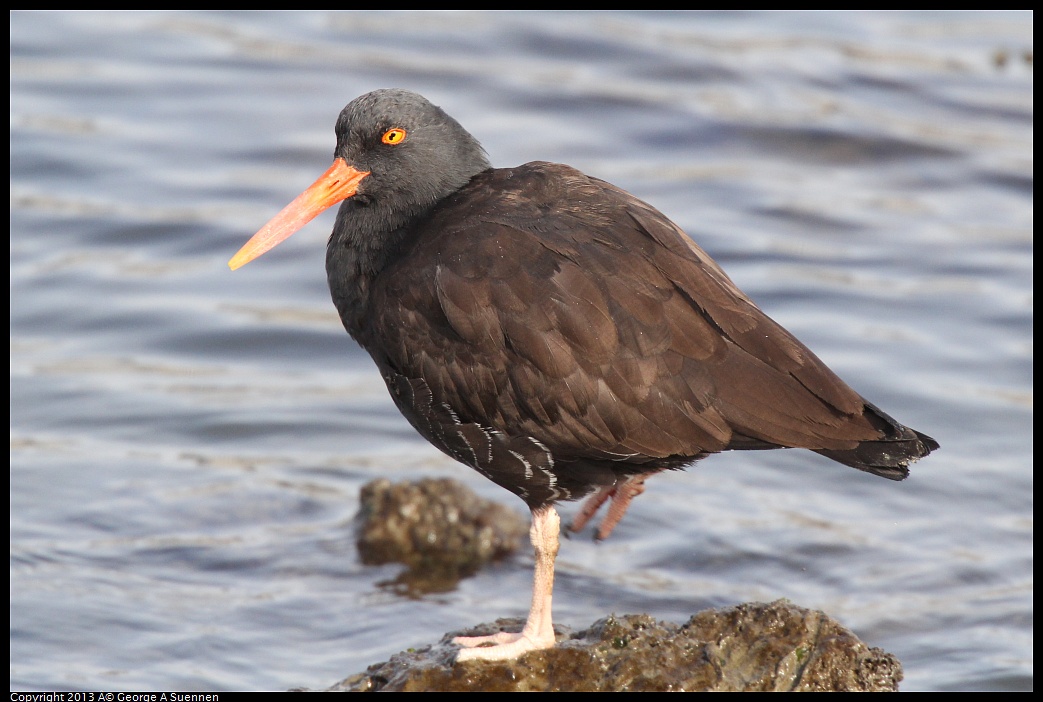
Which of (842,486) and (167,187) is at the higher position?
(167,187)

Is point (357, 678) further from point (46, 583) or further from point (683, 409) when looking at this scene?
point (46, 583)

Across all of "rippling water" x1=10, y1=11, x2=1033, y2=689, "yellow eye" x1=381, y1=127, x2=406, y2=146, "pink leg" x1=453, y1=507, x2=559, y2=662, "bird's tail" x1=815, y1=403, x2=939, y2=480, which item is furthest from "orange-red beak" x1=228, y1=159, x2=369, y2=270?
"bird's tail" x1=815, y1=403, x2=939, y2=480

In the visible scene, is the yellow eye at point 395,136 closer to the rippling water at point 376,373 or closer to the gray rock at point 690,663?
the gray rock at point 690,663

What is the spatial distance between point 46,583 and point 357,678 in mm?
2901

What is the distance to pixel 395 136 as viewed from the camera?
6.14 metres

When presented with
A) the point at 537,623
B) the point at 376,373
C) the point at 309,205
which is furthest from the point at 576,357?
the point at 376,373

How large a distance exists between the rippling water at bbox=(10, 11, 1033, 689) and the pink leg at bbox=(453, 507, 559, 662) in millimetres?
1436

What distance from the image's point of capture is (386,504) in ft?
25.4

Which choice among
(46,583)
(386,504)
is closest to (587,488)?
(386,504)

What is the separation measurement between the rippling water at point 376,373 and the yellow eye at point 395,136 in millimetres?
2578

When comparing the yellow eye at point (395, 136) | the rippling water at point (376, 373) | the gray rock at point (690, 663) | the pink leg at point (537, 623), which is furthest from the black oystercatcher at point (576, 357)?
the rippling water at point (376, 373)

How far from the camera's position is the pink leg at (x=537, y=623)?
5246 mm

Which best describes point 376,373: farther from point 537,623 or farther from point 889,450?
point 889,450

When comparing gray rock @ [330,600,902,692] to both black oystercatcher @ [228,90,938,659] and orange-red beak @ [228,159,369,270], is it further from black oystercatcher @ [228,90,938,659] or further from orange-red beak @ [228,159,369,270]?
orange-red beak @ [228,159,369,270]
